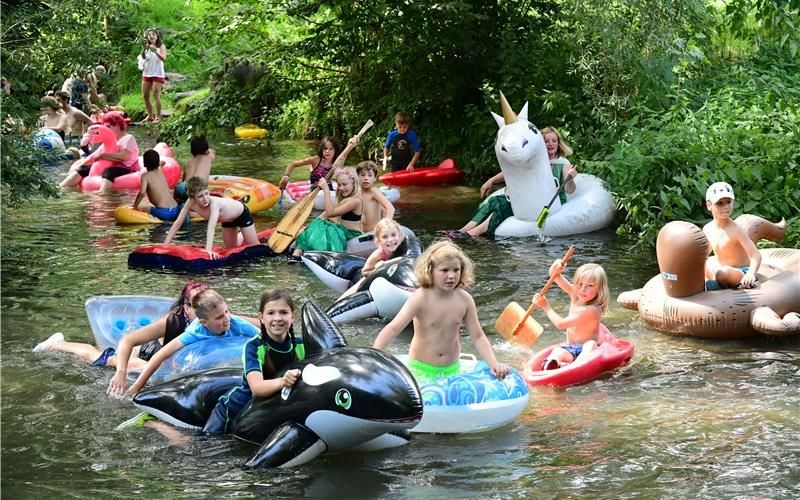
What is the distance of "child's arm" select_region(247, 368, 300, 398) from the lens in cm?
579

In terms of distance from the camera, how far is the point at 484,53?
15758 millimetres

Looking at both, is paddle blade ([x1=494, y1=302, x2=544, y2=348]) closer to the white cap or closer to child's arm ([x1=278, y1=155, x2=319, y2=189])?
the white cap

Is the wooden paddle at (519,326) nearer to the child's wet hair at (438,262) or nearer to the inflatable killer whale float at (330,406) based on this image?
the child's wet hair at (438,262)

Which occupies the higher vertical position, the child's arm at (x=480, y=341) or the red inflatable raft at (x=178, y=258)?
the child's arm at (x=480, y=341)

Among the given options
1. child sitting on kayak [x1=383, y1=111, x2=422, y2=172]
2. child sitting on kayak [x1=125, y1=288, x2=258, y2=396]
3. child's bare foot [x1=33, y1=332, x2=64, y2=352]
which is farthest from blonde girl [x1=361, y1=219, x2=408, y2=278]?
child sitting on kayak [x1=383, y1=111, x2=422, y2=172]

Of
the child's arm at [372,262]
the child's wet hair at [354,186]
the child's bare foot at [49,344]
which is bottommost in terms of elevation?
the child's bare foot at [49,344]

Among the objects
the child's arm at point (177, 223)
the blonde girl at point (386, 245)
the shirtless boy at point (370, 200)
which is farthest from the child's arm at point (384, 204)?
the child's arm at point (177, 223)

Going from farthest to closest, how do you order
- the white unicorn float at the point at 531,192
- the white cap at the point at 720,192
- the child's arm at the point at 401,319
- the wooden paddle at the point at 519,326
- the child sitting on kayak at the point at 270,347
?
the white unicorn float at the point at 531,192 < the white cap at the point at 720,192 < the wooden paddle at the point at 519,326 < the child's arm at the point at 401,319 < the child sitting on kayak at the point at 270,347

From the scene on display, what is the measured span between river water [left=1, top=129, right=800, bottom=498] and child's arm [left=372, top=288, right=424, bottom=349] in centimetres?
61

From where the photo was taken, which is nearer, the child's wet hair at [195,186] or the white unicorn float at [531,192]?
the child's wet hair at [195,186]

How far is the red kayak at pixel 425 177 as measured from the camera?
15.2 meters

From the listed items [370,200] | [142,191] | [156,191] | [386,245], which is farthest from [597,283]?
[142,191]

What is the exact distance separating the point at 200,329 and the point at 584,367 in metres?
2.40

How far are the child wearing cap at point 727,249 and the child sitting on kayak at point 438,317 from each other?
263 centimetres
